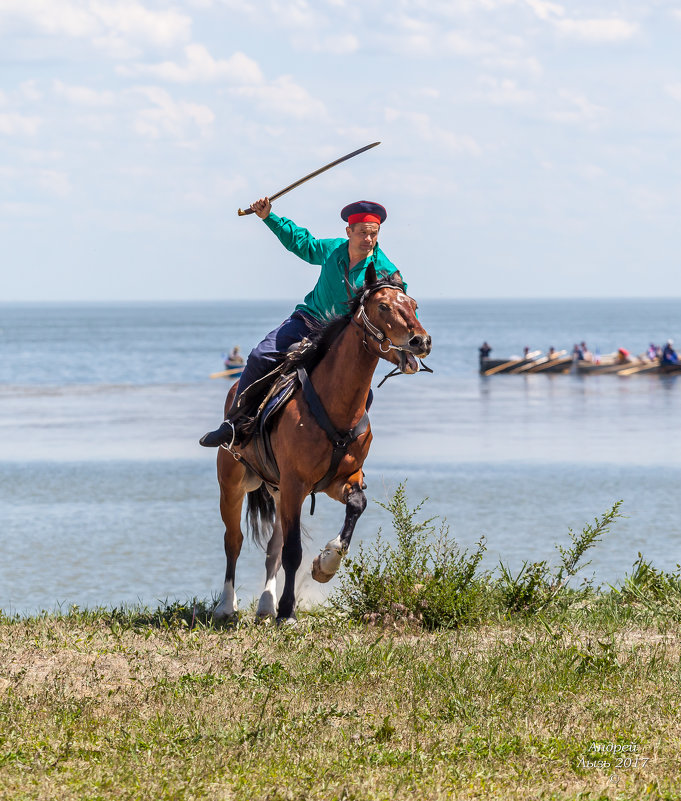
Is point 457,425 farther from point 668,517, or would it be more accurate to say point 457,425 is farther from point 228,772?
point 228,772

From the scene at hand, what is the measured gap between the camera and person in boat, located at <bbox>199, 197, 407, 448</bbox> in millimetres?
8953

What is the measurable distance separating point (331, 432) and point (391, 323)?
103 centimetres

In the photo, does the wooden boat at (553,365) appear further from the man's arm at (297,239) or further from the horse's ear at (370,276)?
the horse's ear at (370,276)

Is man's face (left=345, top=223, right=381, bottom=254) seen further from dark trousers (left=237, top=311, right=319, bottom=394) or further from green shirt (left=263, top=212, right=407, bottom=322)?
dark trousers (left=237, top=311, right=319, bottom=394)

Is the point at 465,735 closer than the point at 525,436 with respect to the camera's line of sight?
Yes

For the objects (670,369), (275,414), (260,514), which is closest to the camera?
(275,414)

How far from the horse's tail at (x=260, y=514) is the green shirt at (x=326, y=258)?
7.07 ft

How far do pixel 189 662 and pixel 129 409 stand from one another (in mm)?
34742

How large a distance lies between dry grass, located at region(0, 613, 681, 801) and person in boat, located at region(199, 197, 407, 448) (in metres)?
2.11

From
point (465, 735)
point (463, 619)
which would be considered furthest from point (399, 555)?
point (465, 735)

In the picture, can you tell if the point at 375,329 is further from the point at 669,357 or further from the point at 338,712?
the point at 669,357

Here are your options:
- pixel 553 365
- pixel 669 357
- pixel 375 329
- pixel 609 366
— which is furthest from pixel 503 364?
pixel 375 329

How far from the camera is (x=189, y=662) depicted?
808 centimetres

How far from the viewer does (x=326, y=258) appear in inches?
368
